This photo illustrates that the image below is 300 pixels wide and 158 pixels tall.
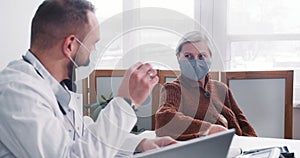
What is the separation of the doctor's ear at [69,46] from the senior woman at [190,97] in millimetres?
Result: 263

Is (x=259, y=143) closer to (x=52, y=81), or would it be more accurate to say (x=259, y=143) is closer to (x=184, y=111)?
(x=184, y=111)

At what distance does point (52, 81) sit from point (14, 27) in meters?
1.43

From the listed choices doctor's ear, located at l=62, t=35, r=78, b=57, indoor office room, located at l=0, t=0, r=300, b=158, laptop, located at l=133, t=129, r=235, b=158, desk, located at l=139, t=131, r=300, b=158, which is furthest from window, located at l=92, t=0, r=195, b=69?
desk, located at l=139, t=131, r=300, b=158

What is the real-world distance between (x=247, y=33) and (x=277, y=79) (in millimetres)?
697

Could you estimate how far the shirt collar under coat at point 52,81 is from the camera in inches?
39.6

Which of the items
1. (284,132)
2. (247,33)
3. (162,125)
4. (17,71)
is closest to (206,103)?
(162,125)

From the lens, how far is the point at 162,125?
1.03 m

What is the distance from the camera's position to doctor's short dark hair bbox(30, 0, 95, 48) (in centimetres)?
97

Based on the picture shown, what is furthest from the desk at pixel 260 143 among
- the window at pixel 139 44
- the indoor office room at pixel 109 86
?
the window at pixel 139 44

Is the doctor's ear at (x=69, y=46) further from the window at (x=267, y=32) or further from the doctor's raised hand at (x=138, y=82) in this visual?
the window at (x=267, y=32)

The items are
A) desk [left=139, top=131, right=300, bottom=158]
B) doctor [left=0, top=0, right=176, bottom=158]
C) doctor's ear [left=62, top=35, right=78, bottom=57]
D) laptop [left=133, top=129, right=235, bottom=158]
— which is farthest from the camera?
desk [left=139, top=131, right=300, bottom=158]

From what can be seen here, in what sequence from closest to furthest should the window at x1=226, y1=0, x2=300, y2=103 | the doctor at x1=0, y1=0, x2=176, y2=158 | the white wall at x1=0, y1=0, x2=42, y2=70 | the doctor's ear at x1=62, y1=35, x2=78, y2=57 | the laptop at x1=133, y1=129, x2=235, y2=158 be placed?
1. the laptop at x1=133, y1=129, x2=235, y2=158
2. the doctor at x1=0, y1=0, x2=176, y2=158
3. the doctor's ear at x1=62, y1=35, x2=78, y2=57
4. the white wall at x1=0, y1=0, x2=42, y2=70
5. the window at x1=226, y1=0, x2=300, y2=103

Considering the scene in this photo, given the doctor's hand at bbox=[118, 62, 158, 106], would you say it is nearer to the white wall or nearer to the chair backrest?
the chair backrest

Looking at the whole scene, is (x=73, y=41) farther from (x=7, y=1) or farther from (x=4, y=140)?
(x=7, y=1)
